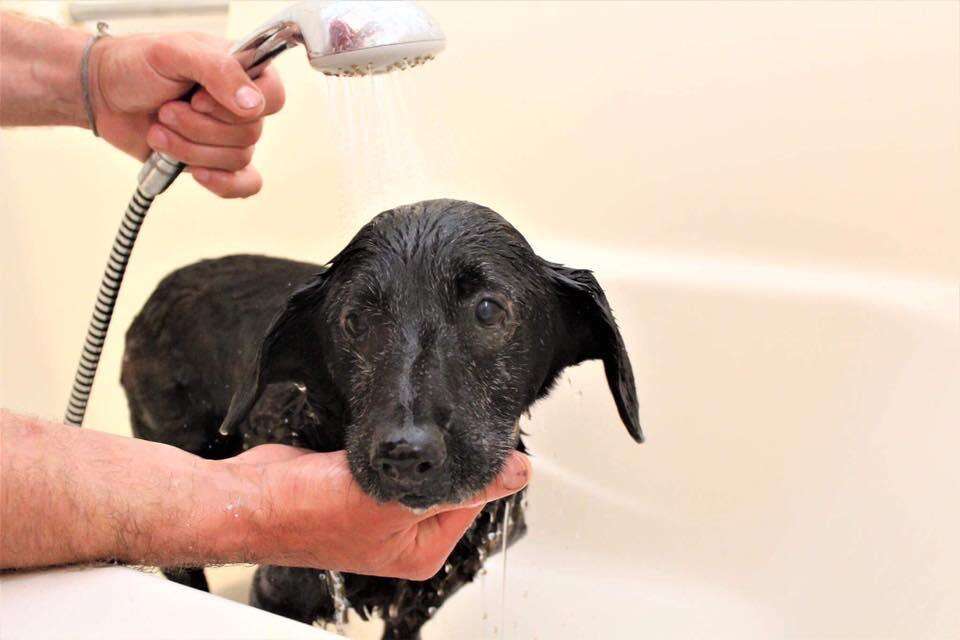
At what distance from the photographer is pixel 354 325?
4.49 ft

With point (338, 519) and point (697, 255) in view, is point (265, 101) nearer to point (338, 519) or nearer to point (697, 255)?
point (338, 519)

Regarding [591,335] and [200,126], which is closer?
[591,335]

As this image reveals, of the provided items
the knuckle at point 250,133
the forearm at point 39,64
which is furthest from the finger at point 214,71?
the forearm at point 39,64

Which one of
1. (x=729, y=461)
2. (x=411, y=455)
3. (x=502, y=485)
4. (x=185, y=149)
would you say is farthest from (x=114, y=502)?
(x=729, y=461)

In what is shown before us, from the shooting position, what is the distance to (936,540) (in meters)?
1.65

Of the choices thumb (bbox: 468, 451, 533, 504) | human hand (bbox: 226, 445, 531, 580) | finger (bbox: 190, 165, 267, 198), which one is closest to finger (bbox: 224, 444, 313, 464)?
human hand (bbox: 226, 445, 531, 580)

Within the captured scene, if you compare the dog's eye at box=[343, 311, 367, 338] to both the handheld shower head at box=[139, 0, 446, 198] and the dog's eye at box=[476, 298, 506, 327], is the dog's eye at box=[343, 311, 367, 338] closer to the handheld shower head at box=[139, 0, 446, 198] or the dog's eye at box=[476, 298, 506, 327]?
the dog's eye at box=[476, 298, 506, 327]

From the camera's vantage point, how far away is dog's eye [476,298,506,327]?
1.33 meters

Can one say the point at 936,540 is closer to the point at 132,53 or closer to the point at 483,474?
the point at 483,474

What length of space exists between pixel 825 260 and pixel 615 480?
805 millimetres

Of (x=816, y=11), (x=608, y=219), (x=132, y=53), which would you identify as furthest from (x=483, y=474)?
(x=816, y=11)

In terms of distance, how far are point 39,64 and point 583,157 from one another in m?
1.46

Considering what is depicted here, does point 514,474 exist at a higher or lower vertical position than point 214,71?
lower

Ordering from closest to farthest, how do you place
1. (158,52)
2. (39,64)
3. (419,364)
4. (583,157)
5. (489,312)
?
(419,364), (489,312), (158,52), (39,64), (583,157)
